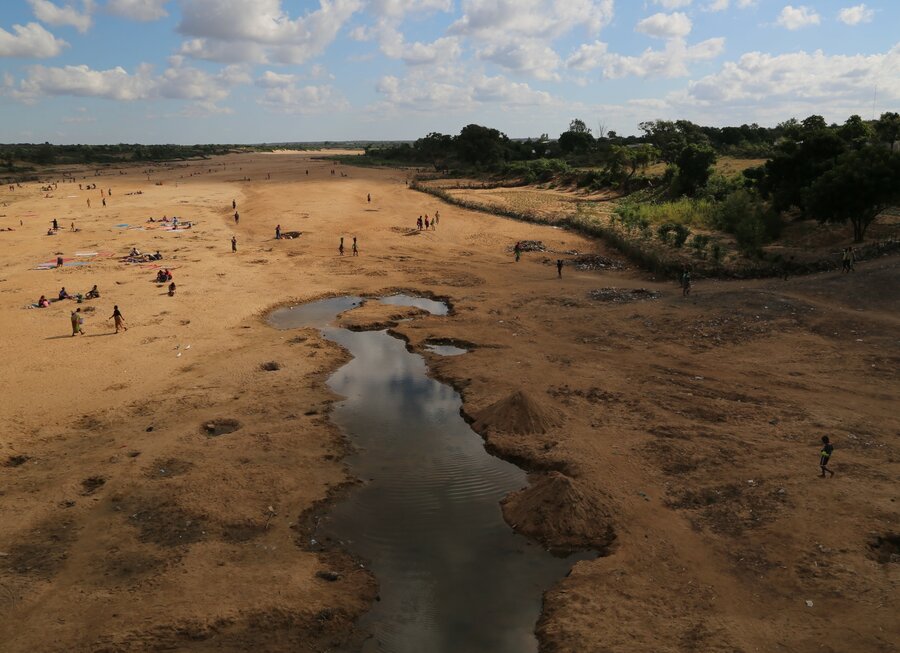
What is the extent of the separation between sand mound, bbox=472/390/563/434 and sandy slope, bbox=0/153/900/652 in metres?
0.12

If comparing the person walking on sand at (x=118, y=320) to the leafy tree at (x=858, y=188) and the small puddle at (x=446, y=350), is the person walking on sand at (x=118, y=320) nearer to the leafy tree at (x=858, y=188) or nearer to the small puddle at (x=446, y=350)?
the small puddle at (x=446, y=350)

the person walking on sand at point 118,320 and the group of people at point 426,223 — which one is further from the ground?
the group of people at point 426,223

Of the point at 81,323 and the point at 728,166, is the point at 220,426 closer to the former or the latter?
the point at 81,323

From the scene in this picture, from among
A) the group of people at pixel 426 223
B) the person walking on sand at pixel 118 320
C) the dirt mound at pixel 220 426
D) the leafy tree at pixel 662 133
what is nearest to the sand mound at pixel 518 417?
A: the dirt mound at pixel 220 426

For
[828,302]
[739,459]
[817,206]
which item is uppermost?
[817,206]

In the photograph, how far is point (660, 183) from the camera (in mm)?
69375

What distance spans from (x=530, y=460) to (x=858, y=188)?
28.3m

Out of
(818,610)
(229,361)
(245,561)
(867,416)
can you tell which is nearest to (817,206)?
(867,416)

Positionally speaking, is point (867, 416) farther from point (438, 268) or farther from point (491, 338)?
point (438, 268)

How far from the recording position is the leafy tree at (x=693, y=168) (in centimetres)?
5866

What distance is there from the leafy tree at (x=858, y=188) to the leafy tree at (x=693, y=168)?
25183 mm

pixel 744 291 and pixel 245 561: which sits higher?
pixel 744 291

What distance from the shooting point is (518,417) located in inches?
681

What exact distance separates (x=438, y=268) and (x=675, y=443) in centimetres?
2390
